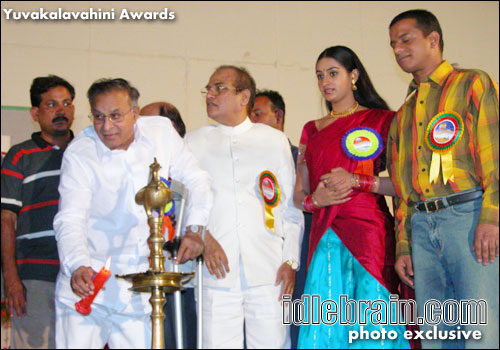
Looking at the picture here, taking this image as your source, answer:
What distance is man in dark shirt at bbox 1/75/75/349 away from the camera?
11.0 ft

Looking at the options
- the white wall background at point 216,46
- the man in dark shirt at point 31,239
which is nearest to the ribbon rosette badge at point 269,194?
the man in dark shirt at point 31,239

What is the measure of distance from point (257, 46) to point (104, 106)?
3.23 m

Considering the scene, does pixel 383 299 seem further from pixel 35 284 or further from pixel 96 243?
pixel 35 284

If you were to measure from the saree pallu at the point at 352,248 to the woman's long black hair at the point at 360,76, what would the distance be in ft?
0.36

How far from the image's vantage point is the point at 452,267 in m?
2.57

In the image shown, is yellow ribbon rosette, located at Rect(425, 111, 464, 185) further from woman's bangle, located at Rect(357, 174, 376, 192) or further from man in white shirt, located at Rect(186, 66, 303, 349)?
man in white shirt, located at Rect(186, 66, 303, 349)

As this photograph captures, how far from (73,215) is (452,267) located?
149cm

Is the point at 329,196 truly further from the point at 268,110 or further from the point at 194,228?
the point at 268,110

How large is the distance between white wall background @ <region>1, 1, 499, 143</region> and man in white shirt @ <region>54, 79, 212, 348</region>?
8.00 ft

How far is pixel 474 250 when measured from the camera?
8.16ft

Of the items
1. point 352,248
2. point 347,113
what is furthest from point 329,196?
point 347,113

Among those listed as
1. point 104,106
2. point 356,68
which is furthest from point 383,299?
point 104,106

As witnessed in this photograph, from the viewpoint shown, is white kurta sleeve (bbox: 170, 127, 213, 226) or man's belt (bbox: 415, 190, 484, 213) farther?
white kurta sleeve (bbox: 170, 127, 213, 226)

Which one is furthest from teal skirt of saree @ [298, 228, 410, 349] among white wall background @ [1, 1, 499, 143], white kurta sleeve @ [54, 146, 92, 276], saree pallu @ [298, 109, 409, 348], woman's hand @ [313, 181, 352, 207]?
white wall background @ [1, 1, 499, 143]
